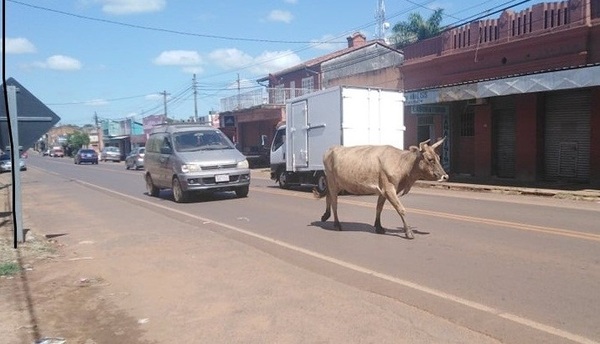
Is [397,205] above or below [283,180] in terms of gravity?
above

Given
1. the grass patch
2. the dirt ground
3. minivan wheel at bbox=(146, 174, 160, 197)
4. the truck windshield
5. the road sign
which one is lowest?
the dirt ground

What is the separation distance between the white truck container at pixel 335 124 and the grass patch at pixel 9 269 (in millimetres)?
9395

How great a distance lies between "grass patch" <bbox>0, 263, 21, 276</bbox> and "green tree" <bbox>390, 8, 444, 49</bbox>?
28982mm

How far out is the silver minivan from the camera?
14.8 meters

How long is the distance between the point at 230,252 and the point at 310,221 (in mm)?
3224

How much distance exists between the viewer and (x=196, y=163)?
14797mm

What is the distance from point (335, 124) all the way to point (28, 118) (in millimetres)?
8884

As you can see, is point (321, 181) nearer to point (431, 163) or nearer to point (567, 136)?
point (431, 163)

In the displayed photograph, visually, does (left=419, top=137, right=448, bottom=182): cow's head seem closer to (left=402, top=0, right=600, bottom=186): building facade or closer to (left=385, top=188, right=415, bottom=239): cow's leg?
(left=385, top=188, right=415, bottom=239): cow's leg

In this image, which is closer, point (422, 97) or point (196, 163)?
point (196, 163)

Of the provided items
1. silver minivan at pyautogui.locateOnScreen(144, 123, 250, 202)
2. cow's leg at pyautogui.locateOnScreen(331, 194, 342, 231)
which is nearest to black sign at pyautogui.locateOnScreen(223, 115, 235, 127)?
silver minivan at pyautogui.locateOnScreen(144, 123, 250, 202)

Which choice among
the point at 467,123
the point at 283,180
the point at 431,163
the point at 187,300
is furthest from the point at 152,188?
the point at 467,123

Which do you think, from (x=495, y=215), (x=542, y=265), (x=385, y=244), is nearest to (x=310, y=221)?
(x=385, y=244)

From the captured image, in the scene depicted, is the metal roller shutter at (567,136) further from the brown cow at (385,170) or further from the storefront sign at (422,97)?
the brown cow at (385,170)
